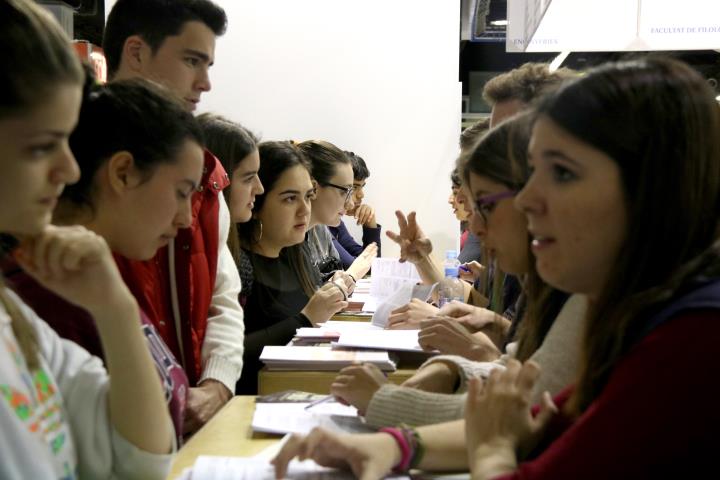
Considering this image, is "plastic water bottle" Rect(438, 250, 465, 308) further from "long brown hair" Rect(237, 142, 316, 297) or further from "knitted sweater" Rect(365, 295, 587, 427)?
"knitted sweater" Rect(365, 295, 587, 427)

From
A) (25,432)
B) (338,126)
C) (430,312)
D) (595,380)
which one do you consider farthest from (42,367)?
(338,126)

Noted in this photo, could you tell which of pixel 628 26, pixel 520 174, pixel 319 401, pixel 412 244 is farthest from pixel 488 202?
pixel 628 26

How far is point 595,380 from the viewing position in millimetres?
977

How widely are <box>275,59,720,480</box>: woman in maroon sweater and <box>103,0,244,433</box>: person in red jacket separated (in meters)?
0.96

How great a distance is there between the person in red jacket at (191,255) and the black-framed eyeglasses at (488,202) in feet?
2.30

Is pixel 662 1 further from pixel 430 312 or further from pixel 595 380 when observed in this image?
pixel 595 380

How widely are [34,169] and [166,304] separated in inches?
39.3

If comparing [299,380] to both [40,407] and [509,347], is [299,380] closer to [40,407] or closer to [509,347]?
[509,347]

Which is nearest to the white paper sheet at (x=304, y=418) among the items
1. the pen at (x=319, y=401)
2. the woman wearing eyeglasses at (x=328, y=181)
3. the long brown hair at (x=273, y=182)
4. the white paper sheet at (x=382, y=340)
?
the pen at (x=319, y=401)

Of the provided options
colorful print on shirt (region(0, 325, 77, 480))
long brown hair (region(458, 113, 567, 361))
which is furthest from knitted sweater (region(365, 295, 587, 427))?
colorful print on shirt (region(0, 325, 77, 480))

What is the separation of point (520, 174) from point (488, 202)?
0.12 m

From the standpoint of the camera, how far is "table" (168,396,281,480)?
4.52ft

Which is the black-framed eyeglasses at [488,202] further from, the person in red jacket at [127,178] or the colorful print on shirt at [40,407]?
the colorful print on shirt at [40,407]

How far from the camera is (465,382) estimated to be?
165cm
